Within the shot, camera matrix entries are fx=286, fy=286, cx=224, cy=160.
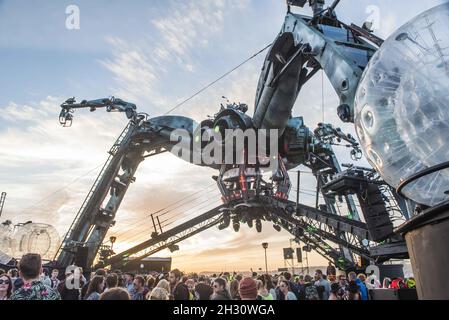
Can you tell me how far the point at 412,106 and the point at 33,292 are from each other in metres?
4.42

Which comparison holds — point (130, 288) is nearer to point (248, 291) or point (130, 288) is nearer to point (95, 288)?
point (95, 288)

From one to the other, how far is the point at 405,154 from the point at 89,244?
22.5 metres

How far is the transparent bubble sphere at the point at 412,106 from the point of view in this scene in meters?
2.42

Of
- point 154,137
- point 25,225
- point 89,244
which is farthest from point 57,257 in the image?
point 154,137

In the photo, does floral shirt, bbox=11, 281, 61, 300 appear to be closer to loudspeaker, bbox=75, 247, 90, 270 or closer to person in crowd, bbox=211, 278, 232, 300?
person in crowd, bbox=211, 278, 232, 300

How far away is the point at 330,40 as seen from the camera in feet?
32.0

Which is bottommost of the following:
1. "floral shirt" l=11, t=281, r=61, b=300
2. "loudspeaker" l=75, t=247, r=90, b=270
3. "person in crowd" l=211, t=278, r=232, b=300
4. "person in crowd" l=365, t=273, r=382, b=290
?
"person in crowd" l=365, t=273, r=382, b=290

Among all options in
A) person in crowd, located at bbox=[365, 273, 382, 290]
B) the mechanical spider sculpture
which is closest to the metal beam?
the mechanical spider sculpture

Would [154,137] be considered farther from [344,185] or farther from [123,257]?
[344,185]

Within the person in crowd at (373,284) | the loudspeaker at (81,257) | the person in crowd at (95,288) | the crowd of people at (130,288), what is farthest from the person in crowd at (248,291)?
the loudspeaker at (81,257)

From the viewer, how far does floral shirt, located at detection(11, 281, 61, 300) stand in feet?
10.7

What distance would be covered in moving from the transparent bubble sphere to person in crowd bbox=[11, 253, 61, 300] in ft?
13.2

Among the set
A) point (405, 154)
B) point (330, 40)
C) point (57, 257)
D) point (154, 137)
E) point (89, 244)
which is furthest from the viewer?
point (154, 137)

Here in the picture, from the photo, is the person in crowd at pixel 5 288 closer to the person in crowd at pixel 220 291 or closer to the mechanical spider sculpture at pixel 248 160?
the person in crowd at pixel 220 291
